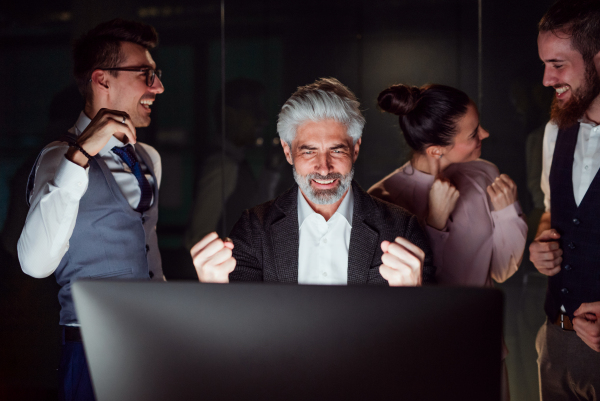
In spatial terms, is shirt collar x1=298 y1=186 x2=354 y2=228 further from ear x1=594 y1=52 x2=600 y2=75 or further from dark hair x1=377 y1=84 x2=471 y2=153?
ear x1=594 y1=52 x2=600 y2=75

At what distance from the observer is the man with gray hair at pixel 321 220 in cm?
157

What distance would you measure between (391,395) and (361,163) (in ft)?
9.93

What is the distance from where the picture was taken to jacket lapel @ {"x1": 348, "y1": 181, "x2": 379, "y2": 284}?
1.54m

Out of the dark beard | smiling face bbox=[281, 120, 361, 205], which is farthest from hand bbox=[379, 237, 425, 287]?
the dark beard

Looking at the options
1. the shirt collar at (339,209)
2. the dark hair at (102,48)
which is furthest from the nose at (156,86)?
the shirt collar at (339,209)

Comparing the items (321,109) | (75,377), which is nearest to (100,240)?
(75,377)

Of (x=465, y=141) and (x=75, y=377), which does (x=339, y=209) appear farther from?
(x=75, y=377)

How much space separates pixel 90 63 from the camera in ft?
6.52

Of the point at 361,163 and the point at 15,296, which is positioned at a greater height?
the point at 361,163

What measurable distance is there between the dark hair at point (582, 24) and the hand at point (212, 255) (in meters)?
1.57

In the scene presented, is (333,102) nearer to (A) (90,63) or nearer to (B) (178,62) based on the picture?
(A) (90,63)

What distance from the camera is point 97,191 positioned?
177 centimetres

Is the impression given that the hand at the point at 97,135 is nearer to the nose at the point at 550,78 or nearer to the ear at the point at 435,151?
the ear at the point at 435,151

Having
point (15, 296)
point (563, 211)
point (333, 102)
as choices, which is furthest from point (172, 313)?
point (15, 296)
